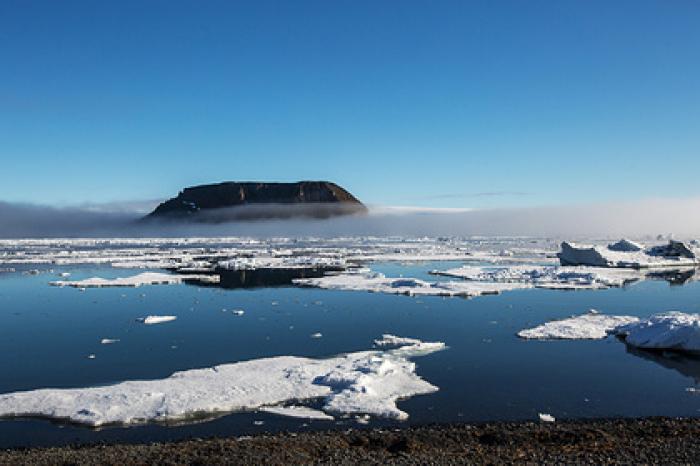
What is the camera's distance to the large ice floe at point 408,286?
1949 centimetres

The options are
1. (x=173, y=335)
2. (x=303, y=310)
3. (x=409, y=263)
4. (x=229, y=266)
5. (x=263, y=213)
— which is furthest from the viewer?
(x=263, y=213)

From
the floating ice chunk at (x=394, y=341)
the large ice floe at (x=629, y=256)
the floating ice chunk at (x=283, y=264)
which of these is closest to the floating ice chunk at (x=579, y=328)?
the floating ice chunk at (x=394, y=341)

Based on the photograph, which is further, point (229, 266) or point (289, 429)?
point (229, 266)

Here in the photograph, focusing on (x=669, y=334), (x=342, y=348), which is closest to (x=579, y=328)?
(x=669, y=334)

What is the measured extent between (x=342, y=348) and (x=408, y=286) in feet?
31.8

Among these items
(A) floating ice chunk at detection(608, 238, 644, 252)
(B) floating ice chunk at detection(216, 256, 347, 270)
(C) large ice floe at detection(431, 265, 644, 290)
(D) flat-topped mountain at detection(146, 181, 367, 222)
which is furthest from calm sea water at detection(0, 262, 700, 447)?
(D) flat-topped mountain at detection(146, 181, 367, 222)

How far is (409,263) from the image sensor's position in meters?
33.8

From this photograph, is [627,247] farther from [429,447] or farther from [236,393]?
[429,447]

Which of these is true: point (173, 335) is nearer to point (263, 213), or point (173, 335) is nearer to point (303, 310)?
point (303, 310)

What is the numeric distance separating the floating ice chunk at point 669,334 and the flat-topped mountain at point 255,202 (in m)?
110

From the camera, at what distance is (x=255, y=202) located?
12369cm

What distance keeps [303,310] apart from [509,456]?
33.3ft

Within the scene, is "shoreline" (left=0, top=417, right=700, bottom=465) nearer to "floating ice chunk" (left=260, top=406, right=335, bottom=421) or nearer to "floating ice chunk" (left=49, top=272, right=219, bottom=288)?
"floating ice chunk" (left=260, top=406, right=335, bottom=421)

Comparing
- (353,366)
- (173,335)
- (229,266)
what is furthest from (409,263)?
(353,366)
